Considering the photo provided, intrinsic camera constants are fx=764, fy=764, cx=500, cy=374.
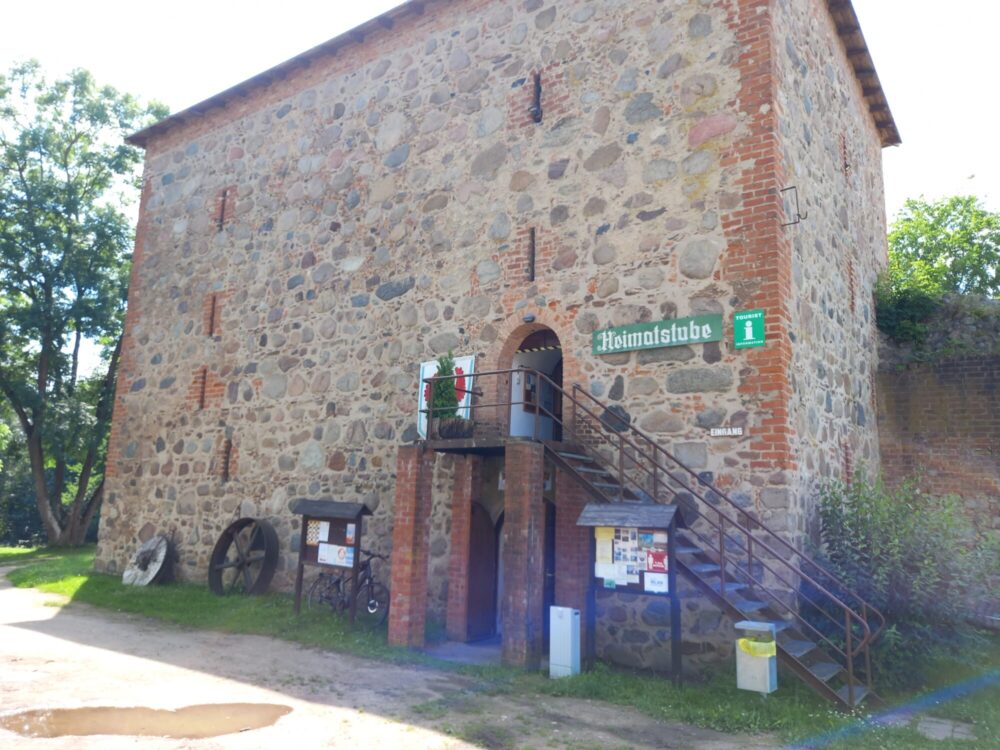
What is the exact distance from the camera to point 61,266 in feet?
67.1

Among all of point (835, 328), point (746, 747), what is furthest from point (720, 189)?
point (746, 747)

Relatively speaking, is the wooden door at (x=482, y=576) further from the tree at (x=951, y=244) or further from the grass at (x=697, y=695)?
the tree at (x=951, y=244)

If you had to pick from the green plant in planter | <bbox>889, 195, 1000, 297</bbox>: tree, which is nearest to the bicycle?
the green plant in planter

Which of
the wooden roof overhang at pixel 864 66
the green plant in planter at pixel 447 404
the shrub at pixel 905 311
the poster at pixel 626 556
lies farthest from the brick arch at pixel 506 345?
the wooden roof overhang at pixel 864 66

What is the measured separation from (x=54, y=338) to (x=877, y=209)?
66.5 ft

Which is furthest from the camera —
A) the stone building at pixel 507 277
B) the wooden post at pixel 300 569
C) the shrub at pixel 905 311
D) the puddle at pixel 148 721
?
the shrub at pixel 905 311

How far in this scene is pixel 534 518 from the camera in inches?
305

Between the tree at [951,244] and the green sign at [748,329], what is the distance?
10.8 m

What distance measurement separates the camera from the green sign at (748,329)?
308 inches

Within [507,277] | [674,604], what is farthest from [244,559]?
[674,604]

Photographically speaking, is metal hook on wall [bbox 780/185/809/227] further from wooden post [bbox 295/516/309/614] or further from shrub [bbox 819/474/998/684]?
wooden post [bbox 295/516/309/614]

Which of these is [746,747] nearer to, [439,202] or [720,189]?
[720,189]

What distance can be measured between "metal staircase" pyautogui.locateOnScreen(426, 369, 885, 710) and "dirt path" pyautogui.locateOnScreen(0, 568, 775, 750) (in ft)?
4.25

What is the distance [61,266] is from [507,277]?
1595cm
